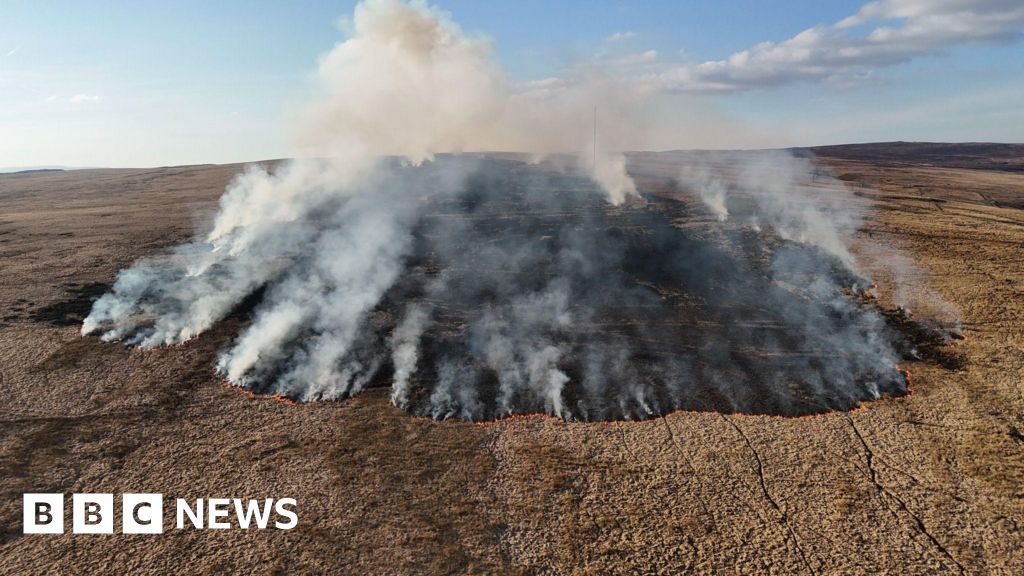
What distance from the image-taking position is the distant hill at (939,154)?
425 ft

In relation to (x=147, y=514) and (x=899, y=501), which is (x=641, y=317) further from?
(x=147, y=514)

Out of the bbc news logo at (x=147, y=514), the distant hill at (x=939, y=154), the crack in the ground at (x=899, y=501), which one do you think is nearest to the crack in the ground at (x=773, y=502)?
the crack in the ground at (x=899, y=501)

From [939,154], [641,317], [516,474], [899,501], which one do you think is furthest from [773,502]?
[939,154]

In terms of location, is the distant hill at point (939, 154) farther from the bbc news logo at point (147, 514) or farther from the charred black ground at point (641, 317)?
the bbc news logo at point (147, 514)

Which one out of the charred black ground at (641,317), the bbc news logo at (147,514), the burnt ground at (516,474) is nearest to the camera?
the burnt ground at (516,474)

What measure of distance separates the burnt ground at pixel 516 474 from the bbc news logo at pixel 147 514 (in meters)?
0.35

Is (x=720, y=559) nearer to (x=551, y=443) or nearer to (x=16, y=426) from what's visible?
(x=551, y=443)

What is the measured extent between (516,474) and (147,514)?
10956 millimetres

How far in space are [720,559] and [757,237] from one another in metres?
31.7

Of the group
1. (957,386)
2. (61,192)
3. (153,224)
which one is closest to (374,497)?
(957,386)

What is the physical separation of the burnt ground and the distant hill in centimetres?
13266

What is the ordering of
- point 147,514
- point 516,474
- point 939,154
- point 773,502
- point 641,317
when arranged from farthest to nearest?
point 939,154 < point 641,317 < point 516,474 < point 773,502 < point 147,514

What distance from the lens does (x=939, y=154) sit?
508ft

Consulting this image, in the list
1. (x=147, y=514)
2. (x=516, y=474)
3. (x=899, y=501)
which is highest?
(x=516, y=474)
